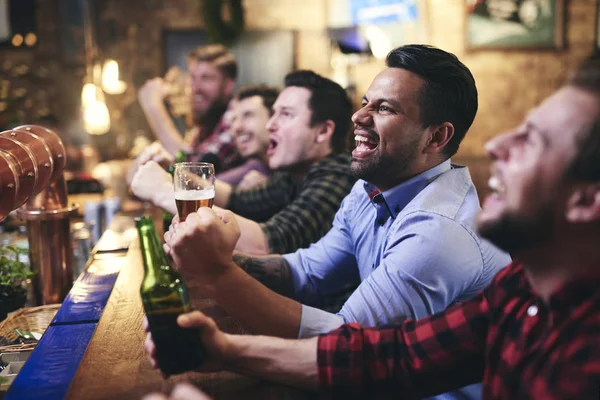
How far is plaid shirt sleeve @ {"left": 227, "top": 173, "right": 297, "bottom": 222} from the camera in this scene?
273cm

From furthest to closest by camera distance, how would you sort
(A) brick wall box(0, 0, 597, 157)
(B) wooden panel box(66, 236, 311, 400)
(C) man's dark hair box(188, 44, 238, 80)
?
(A) brick wall box(0, 0, 597, 157)
(C) man's dark hair box(188, 44, 238, 80)
(B) wooden panel box(66, 236, 311, 400)

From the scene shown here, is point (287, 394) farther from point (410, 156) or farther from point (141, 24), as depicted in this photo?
point (141, 24)

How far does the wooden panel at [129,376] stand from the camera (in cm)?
97

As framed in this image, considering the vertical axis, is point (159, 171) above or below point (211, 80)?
below

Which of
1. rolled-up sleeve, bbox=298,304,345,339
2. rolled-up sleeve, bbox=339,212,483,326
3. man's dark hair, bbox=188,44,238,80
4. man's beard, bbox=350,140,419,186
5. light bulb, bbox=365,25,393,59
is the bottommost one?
rolled-up sleeve, bbox=298,304,345,339

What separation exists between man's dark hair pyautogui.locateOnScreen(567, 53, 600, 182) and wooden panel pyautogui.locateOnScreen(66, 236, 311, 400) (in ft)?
1.84

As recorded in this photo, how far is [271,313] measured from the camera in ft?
Result: 3.78

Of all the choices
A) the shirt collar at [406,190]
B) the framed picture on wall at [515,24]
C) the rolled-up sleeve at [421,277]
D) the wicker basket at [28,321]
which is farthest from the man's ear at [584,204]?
the framed picture on wall at [515,24]

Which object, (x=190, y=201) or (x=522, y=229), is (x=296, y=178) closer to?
(x=190, y=201)

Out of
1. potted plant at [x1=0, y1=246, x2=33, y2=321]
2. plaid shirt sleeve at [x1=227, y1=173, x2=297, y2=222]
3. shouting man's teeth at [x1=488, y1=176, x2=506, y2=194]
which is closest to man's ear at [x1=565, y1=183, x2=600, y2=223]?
shouting man's teeth at [x1=488, y1=176, x2=506, y2=194]

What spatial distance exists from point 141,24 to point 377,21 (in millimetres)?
2612

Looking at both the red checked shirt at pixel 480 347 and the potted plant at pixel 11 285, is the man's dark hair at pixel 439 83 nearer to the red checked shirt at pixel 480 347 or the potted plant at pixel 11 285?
the red checked shirt at pixel 480 347

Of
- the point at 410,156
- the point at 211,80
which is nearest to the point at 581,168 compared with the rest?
the point at 410,156

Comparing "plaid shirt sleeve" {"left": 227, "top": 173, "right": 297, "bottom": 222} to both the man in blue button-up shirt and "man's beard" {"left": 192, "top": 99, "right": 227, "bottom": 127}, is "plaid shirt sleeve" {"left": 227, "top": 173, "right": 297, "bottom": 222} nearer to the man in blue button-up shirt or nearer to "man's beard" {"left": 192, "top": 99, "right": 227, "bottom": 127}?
the man in blue button-up shirt
